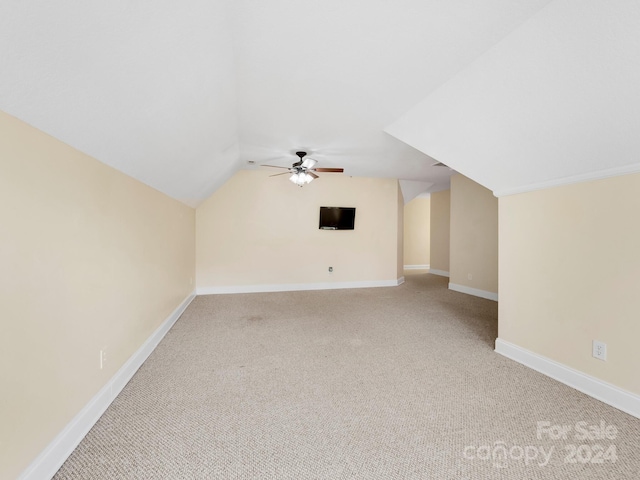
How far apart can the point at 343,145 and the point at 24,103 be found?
344 centimetres

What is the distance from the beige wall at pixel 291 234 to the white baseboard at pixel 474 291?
131 cm

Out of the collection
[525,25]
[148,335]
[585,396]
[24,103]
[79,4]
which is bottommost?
[585,396]

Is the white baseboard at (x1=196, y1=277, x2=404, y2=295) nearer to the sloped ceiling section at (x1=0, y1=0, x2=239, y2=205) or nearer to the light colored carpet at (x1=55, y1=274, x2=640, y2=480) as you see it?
the light colored carpet at (x1=55, y1=274, x2=640, y2=480)

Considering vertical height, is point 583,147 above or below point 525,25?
below

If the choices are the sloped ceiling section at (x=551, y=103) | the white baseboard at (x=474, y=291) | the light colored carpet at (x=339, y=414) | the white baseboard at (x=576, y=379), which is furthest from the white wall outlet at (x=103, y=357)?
the white baseboard at (x=474, y=291)

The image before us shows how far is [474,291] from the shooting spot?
19.2ft

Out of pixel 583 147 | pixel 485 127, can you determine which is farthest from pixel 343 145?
pixel 583 147

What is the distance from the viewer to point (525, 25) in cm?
166

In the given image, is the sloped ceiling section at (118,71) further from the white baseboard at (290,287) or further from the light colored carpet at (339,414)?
the white baseboard at (290,287)

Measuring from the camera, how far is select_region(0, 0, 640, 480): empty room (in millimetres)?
1362

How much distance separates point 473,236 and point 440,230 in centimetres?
290

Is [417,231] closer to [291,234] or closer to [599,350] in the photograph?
[291,234]

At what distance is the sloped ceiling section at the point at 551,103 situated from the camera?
4.91 feet

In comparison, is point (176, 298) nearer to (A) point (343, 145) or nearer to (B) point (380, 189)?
(A) point (343, 145)
